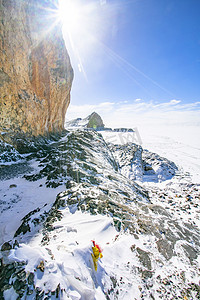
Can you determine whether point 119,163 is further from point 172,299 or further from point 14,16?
point 14,16

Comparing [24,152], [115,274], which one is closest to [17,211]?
[115,274]

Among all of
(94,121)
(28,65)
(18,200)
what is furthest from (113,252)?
(94,121)

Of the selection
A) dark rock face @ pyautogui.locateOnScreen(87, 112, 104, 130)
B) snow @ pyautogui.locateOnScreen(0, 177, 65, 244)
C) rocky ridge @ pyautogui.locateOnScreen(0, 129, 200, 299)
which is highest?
dark rock face @ pyautogui.locateOnScreen(87, 112, 104, 130)

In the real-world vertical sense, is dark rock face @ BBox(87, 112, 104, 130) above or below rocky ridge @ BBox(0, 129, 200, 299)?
above

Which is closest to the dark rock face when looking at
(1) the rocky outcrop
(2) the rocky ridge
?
(1) the rocky outcrop

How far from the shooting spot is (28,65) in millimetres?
15156

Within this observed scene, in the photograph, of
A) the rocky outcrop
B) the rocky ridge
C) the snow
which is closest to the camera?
the rocky ridge

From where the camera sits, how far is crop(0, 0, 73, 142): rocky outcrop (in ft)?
41.0

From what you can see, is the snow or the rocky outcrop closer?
the snow

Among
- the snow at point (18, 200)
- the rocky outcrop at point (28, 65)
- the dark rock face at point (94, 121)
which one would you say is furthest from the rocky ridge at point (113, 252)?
the dark rock face at point (94, 121)

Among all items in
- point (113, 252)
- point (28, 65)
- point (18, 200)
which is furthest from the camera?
point (28, 65)

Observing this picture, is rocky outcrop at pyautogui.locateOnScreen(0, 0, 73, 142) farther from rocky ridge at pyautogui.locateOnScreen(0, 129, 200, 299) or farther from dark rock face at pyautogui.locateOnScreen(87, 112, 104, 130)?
dark rock face at pyautogui.locateOnScreen(87, 112, 104, 130)

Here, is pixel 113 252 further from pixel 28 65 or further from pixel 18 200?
pixel 28 65

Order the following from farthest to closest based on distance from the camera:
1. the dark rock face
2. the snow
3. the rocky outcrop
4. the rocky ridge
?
the dark rock face, the rocky outcrop, the snow, the rocky ridge
